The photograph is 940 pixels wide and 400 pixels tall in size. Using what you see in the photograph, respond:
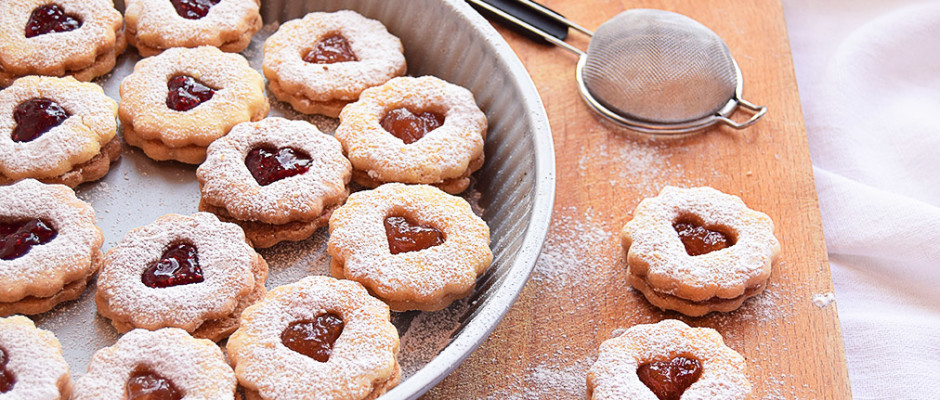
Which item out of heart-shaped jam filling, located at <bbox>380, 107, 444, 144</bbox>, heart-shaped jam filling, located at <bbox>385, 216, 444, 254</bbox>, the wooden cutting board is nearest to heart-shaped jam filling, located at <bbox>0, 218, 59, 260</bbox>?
heart-shaped jam filling, located at <bbox>385, 216, 444, 254</bbox>

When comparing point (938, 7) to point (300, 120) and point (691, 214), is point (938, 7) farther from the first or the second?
point (300, 120)

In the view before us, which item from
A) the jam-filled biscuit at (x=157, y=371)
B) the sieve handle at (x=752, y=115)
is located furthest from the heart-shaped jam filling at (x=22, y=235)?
the sieve handle at (x=752, y=115)

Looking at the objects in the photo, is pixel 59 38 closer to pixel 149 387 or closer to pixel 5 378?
pixel 5 378

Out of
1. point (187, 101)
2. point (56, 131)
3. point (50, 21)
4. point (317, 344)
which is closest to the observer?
point (317, 344)

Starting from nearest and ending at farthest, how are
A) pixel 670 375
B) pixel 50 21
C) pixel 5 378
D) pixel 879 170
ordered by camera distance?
pixel 5 378 < pixel 670 375 < pixel 50 21 < pixel 879 170

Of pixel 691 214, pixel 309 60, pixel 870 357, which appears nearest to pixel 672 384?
pixel 691 214

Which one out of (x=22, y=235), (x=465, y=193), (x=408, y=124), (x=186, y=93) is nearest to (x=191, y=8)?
(x=186, y=93)

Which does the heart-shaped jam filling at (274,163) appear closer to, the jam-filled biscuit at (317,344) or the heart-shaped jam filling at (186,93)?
the heart-shaped jam filling at (186,93)
